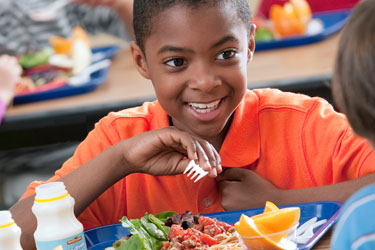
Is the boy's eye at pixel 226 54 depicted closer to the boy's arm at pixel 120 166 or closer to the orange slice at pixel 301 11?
the boy's arm at pixel 120 166

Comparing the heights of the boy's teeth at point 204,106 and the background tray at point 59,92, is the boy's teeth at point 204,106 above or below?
below

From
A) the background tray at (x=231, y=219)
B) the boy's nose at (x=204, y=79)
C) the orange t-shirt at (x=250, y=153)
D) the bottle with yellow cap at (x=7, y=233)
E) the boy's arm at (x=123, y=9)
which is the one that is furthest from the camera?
the boy's arm at (x=123, y=9)

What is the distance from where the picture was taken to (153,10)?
1.44 metres

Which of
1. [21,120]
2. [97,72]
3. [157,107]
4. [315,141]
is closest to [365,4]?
[315,141]

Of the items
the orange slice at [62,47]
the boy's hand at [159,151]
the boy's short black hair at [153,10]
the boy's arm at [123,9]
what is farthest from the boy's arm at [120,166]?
the boy's arm at [123,9]

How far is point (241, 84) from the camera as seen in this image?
147 centimetres

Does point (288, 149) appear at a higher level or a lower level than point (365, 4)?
lower

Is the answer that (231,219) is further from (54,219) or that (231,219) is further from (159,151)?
(54,219)

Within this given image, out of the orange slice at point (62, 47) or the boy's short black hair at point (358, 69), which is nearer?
the boy's short black hair at point (358, 69)

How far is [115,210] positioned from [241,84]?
47 cm

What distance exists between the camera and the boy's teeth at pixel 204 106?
4.83ft

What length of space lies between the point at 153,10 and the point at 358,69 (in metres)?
0.68

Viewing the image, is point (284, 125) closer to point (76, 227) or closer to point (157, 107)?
point (157, 107)

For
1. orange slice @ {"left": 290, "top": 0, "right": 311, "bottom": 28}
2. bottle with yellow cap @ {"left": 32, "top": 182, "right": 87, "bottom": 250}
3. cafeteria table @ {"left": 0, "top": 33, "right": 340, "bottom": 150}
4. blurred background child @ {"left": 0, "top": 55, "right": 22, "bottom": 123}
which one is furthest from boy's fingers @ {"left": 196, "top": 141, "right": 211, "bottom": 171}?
orange slice @ {"left": 290, "top": 0, "right": 311, "bottom": 28}
